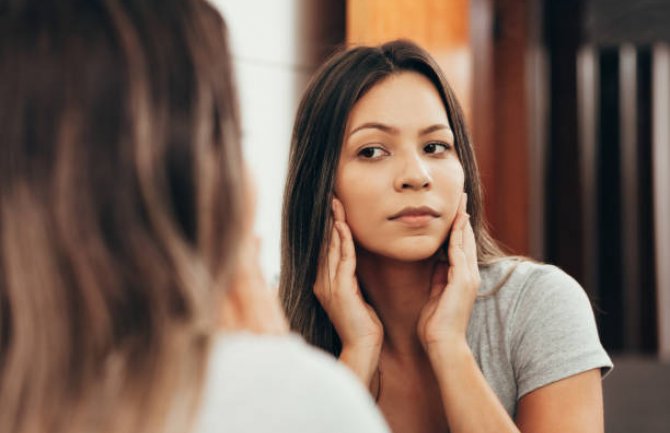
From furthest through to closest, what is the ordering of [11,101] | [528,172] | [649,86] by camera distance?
[649,86] < [528,172] < [11,101]

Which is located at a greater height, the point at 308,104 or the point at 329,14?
the point at 329,14

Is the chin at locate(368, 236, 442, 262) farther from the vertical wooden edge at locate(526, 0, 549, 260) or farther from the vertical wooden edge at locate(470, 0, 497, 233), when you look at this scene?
the vertical wooden edge at locate(526, 0, 549, 260)

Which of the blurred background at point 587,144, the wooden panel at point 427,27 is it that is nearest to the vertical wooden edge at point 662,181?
the blurred background at point 587,144

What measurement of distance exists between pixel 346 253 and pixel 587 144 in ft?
6.97

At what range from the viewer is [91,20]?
2.07 ft

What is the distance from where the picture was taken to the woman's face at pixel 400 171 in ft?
4.43

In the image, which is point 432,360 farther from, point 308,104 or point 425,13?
point 425,13

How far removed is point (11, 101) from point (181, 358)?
0.70 feet

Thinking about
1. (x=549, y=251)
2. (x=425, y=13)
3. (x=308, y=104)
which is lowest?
(x=549, y=251)

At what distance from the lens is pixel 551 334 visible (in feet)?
4.34

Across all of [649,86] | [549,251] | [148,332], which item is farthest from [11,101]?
[649,86]

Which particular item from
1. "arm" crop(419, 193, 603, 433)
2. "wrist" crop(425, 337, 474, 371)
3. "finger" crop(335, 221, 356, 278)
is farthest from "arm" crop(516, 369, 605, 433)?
"finger" crop(335, 221, 356, 278)

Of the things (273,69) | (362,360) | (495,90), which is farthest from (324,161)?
(495,90)

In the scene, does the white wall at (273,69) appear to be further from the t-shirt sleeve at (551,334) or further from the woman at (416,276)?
the t-shirt sleeve at (551,334)
